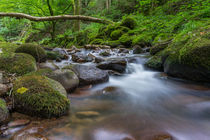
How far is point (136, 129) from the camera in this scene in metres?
1.73

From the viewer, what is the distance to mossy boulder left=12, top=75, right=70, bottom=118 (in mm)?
1834

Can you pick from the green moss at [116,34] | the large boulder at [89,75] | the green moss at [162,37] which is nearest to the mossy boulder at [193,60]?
the large boulder at [89,75]

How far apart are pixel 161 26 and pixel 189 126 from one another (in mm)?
7968

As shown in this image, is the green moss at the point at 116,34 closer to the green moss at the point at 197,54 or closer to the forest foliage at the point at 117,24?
the forest foliage at the point at 117,24

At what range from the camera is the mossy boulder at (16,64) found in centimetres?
284

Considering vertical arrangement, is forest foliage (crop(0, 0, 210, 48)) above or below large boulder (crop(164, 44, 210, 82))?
above

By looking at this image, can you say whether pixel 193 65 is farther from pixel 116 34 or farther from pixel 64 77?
pixel 116 34

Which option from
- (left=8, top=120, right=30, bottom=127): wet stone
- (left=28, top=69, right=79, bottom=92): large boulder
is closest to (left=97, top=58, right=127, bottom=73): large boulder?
(left=28, top=69, right=79, bottom=92): large boulder

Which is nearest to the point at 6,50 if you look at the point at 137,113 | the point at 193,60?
the point at 137,113

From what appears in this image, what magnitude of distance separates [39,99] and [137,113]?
57.8 inches

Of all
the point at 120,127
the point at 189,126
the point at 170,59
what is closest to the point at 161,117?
the point at 189,126

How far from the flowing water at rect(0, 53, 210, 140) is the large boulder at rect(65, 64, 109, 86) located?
15 cm

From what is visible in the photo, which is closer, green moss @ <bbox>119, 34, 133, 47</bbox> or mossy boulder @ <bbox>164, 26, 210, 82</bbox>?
mossy boulder @ <bbox>164, 26, 210, 82</bbox>

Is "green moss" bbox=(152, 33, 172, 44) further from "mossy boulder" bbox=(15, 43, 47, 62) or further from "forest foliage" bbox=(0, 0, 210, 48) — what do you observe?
"mossy boulder" bbox=(15, 43, 47, 62)
